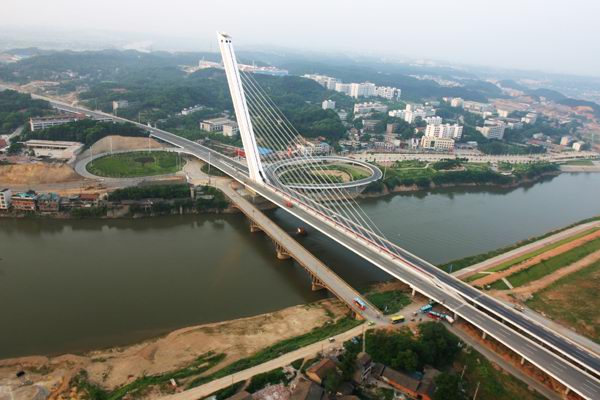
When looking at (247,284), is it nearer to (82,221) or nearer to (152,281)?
(152,281)

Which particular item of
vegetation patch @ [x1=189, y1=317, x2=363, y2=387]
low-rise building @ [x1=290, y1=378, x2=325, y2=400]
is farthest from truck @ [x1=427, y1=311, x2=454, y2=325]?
low-rise building @ [x1=290, y1=378, x2=325, y2=400]

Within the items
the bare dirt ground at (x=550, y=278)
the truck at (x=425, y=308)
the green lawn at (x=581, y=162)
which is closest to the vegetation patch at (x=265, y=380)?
the truck at (x=425, y=308)

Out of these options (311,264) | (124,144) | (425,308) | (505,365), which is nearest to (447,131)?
(124,144)

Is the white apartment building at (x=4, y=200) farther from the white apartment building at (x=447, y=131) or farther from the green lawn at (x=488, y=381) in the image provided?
the white apartment building at (x=447, y=131)

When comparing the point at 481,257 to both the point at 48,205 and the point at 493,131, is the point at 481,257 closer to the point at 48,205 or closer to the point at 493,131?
the point at 48,205

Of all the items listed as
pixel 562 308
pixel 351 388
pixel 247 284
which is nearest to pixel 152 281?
pixel 247 284

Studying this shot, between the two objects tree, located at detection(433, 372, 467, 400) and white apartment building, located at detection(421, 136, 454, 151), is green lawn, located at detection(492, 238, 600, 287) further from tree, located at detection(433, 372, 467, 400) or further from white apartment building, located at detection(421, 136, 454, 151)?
white apartment building, located at detection(421, 136, 454, 151)
